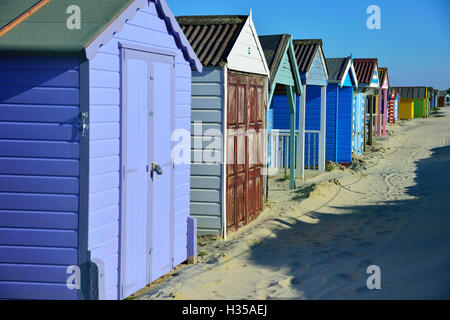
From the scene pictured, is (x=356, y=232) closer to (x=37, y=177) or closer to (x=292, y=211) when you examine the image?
(x=292, y=211)

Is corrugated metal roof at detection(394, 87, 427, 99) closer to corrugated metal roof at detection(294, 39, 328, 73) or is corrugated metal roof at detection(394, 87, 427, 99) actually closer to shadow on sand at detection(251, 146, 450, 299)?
corrugated metal roof at detection(294, 39, 328, 73)

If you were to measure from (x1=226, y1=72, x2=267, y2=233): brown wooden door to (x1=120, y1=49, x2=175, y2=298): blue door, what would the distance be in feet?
7.57

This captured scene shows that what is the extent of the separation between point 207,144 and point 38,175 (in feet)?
12.8

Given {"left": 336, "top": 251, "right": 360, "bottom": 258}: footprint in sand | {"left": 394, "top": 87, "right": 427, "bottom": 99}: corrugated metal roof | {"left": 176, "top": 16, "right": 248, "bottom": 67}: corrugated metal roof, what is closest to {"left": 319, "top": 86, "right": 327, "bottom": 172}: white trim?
{"left": 176, "top": 16, "right": 248, "bottom": 67}: corrugated metal roof

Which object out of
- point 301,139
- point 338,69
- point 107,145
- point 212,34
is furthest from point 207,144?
point 338,69

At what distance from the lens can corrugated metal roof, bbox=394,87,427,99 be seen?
182 ft

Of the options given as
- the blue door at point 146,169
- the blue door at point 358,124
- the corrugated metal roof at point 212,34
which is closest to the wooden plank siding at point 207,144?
the corrugated metal roof at point 212,34

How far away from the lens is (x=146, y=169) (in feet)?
21.4

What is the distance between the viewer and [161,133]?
689cm

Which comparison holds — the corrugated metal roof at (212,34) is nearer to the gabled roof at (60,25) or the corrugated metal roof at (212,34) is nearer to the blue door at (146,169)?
the blue door at (146,169)

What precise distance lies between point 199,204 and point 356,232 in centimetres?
277

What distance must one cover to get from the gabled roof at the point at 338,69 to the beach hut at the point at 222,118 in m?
8.32

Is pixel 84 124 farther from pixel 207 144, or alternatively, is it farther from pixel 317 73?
pixel 317 73

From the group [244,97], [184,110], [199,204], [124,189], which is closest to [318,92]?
[244,97]
